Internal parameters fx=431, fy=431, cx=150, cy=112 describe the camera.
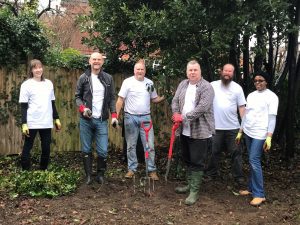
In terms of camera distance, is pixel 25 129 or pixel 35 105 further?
pixel 35 105

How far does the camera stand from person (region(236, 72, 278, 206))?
221 inches

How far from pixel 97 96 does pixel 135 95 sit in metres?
0.61

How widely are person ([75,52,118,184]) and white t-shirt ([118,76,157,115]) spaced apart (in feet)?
0.84

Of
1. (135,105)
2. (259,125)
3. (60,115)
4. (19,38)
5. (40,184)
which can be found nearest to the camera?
(259,125)

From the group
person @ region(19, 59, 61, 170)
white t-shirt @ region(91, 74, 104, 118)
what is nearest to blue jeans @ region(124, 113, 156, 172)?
white t-shirt @ region(91, 74, 104, 118)

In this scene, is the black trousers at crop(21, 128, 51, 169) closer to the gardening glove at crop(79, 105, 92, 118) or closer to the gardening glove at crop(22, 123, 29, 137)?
the gardening glove at crop(22, 123, 29, 137)

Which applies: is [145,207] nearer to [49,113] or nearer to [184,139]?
[184,139]

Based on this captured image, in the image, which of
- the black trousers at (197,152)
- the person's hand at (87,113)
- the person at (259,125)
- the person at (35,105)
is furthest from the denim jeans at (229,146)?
the person at (35,105)

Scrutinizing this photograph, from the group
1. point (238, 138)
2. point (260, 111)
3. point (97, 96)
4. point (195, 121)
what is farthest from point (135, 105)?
point (260, 111)

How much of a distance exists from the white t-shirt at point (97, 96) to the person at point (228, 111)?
1.68 m

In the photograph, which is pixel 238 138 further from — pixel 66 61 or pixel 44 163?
pixel 66 61

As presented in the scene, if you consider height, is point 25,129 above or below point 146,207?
above

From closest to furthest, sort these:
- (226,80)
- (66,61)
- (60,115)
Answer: (226,80) < (60,115) < (66,61)

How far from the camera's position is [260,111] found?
18.7ft
